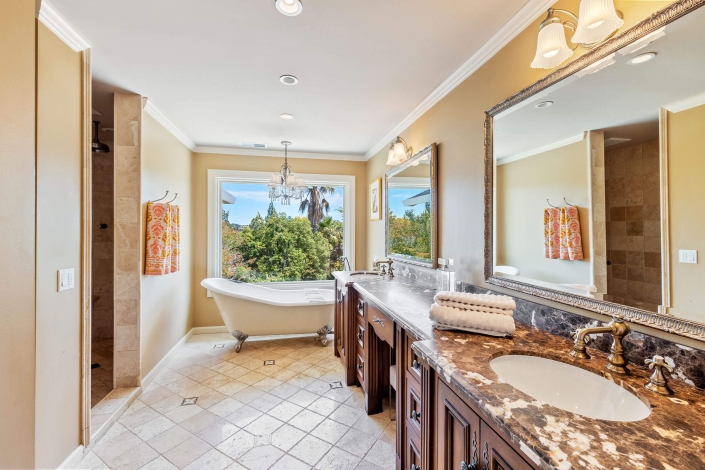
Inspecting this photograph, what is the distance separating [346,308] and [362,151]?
241 cm

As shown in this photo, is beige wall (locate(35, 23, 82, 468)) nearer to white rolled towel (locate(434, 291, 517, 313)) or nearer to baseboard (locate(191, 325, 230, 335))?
white rolled towel (locate(434, 291, 517, 313))

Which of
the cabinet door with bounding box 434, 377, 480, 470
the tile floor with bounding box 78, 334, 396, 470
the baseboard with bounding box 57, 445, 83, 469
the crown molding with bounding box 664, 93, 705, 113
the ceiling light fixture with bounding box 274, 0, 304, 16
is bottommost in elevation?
the tile floor with bounding box 78, 334, 396, 470

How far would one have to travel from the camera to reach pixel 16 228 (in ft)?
3.91

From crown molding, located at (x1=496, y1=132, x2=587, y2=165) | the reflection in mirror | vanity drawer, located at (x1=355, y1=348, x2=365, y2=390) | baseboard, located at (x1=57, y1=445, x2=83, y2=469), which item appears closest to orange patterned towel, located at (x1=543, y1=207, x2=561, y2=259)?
the reflection in mirror

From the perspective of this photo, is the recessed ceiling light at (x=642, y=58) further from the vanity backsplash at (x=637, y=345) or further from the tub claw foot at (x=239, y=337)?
the tub claw foot at (x=239, y=337)

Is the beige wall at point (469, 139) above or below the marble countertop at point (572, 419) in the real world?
above

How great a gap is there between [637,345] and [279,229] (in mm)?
3999

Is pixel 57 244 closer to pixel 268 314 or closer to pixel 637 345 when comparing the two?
pixel 268 314

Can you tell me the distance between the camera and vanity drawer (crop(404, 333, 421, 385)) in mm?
1408

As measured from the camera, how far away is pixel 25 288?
1264 millimetres

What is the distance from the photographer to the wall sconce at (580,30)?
40.7 inches

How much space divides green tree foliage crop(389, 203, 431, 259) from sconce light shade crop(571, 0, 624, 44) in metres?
1.53

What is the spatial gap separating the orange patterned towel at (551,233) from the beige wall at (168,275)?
9.76 ft

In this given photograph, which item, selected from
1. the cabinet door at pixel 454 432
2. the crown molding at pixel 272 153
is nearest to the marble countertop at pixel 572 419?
the cabinet door at pixel 454 432
